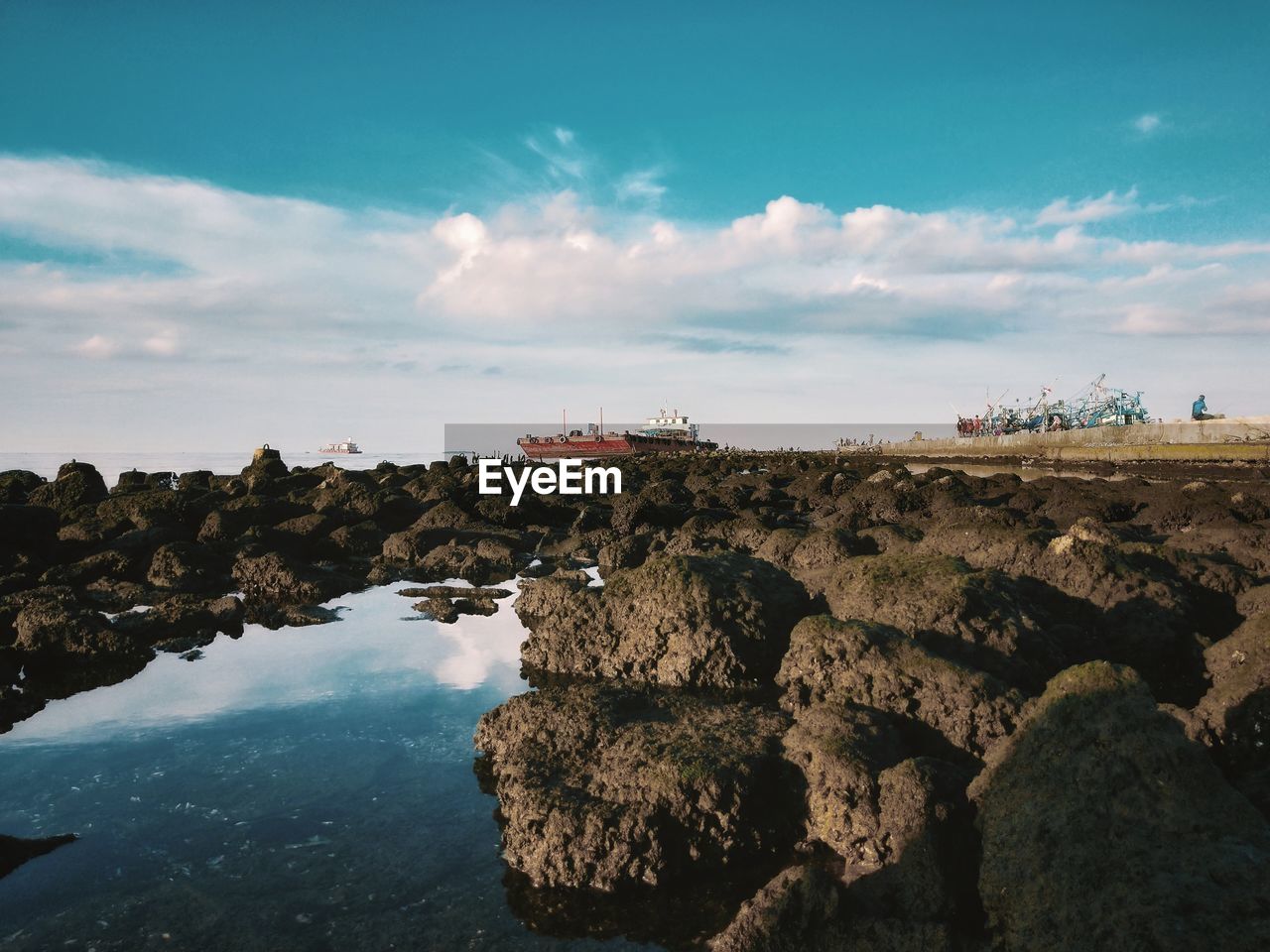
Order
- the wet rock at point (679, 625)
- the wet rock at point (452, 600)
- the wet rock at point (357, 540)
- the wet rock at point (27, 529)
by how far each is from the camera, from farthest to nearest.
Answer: the wet rock at point (357, 540) < the wet rock at point (27, 529) < the wet rock at point (452, 600) < the wet rock at point (679, 625)

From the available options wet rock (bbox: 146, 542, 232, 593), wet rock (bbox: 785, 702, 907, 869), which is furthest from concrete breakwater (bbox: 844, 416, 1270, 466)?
wet rock (bbox: 146, 542, 232, 593)

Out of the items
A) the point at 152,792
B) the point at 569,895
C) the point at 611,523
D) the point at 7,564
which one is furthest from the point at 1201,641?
the point at 7,564

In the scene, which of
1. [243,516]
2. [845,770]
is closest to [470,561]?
[243,516]

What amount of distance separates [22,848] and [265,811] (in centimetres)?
152

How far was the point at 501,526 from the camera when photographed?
20.5 meters

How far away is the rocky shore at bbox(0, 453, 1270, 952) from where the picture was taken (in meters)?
4.00

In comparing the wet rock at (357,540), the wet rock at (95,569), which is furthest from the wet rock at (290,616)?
the wet rock at (357,540)

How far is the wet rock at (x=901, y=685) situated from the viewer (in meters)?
5.85

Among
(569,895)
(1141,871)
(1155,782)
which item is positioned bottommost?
(569,895)

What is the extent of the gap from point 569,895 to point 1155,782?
136 inches

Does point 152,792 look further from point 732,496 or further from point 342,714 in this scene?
point 732,496

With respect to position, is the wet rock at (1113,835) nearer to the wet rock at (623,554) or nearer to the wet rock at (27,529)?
the wet rock at (623,554)

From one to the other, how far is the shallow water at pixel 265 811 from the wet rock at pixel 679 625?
871mm

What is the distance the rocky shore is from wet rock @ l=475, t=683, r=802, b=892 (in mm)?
21
